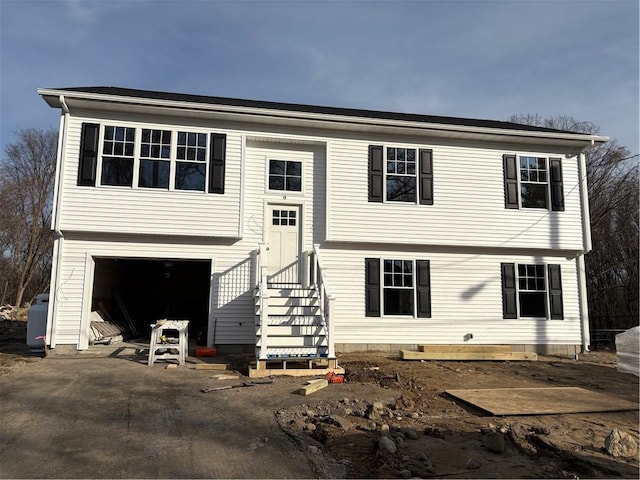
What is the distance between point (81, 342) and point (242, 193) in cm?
483

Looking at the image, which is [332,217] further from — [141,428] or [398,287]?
[141,428]

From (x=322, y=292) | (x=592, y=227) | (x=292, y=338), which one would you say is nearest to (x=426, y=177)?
(x=322, y=292)

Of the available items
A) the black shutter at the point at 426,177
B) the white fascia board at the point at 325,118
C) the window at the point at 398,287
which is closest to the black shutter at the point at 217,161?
the white fascia board at the point at 325,118

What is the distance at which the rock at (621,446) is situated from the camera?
168 inches

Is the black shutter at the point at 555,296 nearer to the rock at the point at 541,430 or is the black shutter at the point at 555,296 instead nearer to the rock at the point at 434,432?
the rock at the point at 541,430

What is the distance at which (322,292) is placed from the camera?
A: 9.17m

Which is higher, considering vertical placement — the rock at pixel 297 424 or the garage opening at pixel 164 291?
the garage opening at pixel 164 291

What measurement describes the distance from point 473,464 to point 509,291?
334 inches

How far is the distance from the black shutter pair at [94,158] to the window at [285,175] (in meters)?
1.26

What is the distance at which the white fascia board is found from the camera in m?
9.87

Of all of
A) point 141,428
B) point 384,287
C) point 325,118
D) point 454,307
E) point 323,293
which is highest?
point 325,118

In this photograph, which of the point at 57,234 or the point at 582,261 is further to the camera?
the point at 582,261

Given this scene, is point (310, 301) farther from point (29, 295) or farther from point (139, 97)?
point (29, 295)

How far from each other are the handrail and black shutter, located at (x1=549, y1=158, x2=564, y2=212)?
675cm
